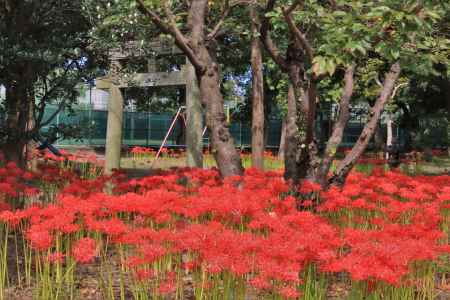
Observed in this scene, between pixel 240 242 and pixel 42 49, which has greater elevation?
pixel 42 49

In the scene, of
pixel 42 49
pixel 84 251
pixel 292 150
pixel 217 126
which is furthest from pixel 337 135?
pixel 84 251

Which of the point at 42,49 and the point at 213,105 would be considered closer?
the point at 213,105

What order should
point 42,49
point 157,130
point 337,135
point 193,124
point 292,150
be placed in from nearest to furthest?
point 292,150
point 337,135
point 42,49
point 193,124
point 157,130

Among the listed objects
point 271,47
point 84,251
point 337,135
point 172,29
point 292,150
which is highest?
point 172,29

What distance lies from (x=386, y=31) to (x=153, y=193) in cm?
258

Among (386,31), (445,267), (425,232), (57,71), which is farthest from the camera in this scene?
(57,71)

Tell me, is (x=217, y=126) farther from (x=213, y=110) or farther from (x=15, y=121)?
(x=15, y=121)

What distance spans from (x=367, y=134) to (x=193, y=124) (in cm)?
328

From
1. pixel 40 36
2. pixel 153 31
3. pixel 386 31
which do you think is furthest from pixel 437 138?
pixel 386 31

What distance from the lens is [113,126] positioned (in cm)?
1319

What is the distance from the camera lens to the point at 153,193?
5.72 metres

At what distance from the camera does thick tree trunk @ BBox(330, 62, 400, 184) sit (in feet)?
27.7

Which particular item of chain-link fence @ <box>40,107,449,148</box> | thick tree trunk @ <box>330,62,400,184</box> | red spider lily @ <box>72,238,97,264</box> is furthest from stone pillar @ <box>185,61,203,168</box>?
chain-link fence @ <box>40,107,449,148</box>

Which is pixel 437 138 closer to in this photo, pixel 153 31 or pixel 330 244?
pixel 153 31
